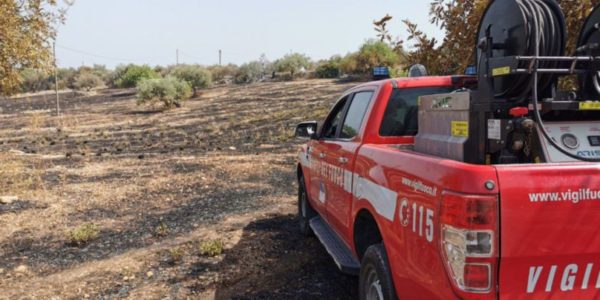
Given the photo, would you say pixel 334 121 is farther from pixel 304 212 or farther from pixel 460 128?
pixel 460 128

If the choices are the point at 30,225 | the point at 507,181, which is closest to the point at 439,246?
the point at 507,181

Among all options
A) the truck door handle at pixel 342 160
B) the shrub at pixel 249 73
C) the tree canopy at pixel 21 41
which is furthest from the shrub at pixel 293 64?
the truck door handle at pixel 342 160

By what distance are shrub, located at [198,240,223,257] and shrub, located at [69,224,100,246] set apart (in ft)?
5.63

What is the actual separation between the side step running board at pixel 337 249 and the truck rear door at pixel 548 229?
1.66 m

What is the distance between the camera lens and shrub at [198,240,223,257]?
590cm

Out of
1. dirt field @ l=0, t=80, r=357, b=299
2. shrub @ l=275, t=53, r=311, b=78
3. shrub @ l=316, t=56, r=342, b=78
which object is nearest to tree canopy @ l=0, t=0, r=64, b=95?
dirt field @ l=0, t=80, r=357, b=299

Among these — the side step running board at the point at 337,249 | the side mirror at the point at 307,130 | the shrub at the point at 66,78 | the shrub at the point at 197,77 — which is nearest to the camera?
the side step running board at the point at 337,249

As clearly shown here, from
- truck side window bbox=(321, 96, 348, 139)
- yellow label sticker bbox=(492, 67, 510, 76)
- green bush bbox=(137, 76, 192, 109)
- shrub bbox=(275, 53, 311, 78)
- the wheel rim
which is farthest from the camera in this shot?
shrub bbox=(275, 53, 311, 78)

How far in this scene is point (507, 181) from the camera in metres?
2.25

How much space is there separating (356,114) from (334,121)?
32.0 inches

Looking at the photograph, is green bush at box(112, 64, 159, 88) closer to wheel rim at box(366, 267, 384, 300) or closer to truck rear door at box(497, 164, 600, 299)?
wheel rim at box(366, 267, 384, 300)

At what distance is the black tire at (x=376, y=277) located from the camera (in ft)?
10.1

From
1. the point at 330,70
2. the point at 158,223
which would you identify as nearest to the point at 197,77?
the point at 330,70

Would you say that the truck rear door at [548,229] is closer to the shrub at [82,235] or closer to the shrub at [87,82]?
the shrub at [82,235]
